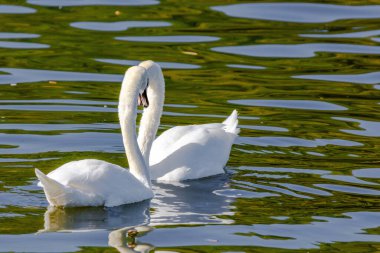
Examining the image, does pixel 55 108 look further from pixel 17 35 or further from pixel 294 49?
pixel 294 49

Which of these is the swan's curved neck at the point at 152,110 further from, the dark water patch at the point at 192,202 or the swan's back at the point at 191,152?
the dark water patch at the point at 192,202

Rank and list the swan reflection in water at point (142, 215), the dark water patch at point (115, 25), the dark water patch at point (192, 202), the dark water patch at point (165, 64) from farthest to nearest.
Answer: the dark water patch at point (115, 25), the dark water patch at point (165, 64), the dark water patch at point (192, 202), the swan reflection in water at point (142, 215)

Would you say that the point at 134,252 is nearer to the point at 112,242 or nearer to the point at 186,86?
the point at 112,242

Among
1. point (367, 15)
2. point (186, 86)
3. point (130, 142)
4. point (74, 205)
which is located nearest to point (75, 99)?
point (186, 86)

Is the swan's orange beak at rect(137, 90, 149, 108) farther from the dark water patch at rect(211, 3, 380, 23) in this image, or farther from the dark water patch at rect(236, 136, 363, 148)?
the dark water patch at rect(211, 3, 380, 23)

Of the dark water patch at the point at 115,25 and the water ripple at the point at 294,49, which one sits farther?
the dark water patch at the point at 115,25

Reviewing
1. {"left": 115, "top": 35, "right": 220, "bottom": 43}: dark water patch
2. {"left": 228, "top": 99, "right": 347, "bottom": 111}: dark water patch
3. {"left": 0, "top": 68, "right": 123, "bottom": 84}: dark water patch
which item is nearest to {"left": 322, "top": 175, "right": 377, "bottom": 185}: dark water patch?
{"left": 228, "top": 99, "right": 347, "bottom": 111}: dark water patch

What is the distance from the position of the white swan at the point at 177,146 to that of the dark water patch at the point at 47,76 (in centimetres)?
374

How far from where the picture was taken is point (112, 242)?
31.8ft

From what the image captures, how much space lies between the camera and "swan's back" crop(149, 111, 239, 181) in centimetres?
1250

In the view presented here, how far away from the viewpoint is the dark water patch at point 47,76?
54.3 feet

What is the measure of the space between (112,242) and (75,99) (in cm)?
591

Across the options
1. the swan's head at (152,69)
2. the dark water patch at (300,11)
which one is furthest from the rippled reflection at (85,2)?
the swan's head at (152,69)

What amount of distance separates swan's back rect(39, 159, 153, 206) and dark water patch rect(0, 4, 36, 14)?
9761mm
